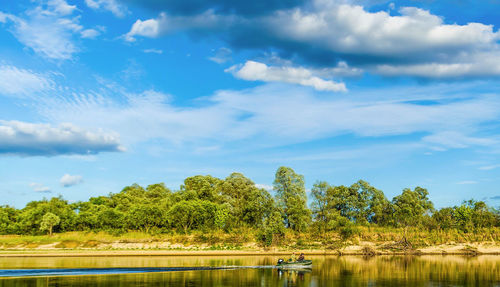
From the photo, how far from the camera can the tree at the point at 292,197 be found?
78312mm

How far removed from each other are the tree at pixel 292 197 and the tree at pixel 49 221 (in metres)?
44.3

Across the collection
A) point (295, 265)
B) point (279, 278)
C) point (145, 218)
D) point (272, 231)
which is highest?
point (145, 218)

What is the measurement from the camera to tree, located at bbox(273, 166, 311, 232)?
3083 inches

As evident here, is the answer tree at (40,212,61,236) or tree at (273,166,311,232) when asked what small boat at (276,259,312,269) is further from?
tree at (40,212,61,236)

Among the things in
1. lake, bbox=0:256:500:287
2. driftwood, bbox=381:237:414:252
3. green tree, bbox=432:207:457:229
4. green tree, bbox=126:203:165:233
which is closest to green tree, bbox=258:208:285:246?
driftwood, bbox=381:237:414:252

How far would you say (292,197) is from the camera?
81438 millimetres

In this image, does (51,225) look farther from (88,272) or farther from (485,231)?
(485,231)

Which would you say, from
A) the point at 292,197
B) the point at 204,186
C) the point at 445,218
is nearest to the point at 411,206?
the point at 445,218

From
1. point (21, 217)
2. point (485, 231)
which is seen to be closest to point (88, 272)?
point (21, 217)

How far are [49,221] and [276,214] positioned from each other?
4553 centimetres

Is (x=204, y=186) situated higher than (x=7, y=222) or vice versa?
(x=204, y=186)

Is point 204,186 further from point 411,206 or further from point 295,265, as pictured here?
point 295,265

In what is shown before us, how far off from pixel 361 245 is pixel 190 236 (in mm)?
31355

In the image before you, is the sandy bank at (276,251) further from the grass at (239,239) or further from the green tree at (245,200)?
the green tree at (245,200)
